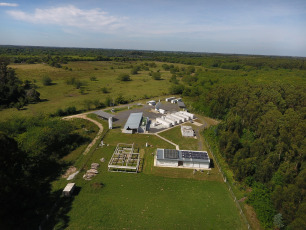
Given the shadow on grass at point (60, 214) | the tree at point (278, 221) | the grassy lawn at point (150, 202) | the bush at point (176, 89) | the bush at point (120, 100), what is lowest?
the grassy lawn at point (150, 202)

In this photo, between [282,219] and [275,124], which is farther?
[275,124]

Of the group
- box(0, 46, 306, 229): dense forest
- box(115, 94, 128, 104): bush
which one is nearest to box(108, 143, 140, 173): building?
box(0, 46, 306, 229): dense forest

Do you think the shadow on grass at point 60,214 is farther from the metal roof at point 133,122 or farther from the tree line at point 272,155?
the tree line at point 272,155

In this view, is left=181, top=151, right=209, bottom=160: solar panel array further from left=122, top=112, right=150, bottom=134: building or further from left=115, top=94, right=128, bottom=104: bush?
left=115, top=94, right=128, bottom=104: bush

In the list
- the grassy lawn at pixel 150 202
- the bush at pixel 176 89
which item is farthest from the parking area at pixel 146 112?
the grassy lawn at pixel 150 202

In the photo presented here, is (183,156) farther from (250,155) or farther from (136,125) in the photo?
(136,125)

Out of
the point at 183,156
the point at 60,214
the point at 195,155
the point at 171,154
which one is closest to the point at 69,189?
the point at 60,214

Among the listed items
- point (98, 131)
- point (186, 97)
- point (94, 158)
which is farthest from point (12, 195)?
point (186, 97)

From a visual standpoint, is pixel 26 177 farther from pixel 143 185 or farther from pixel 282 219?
pixel 282 219
